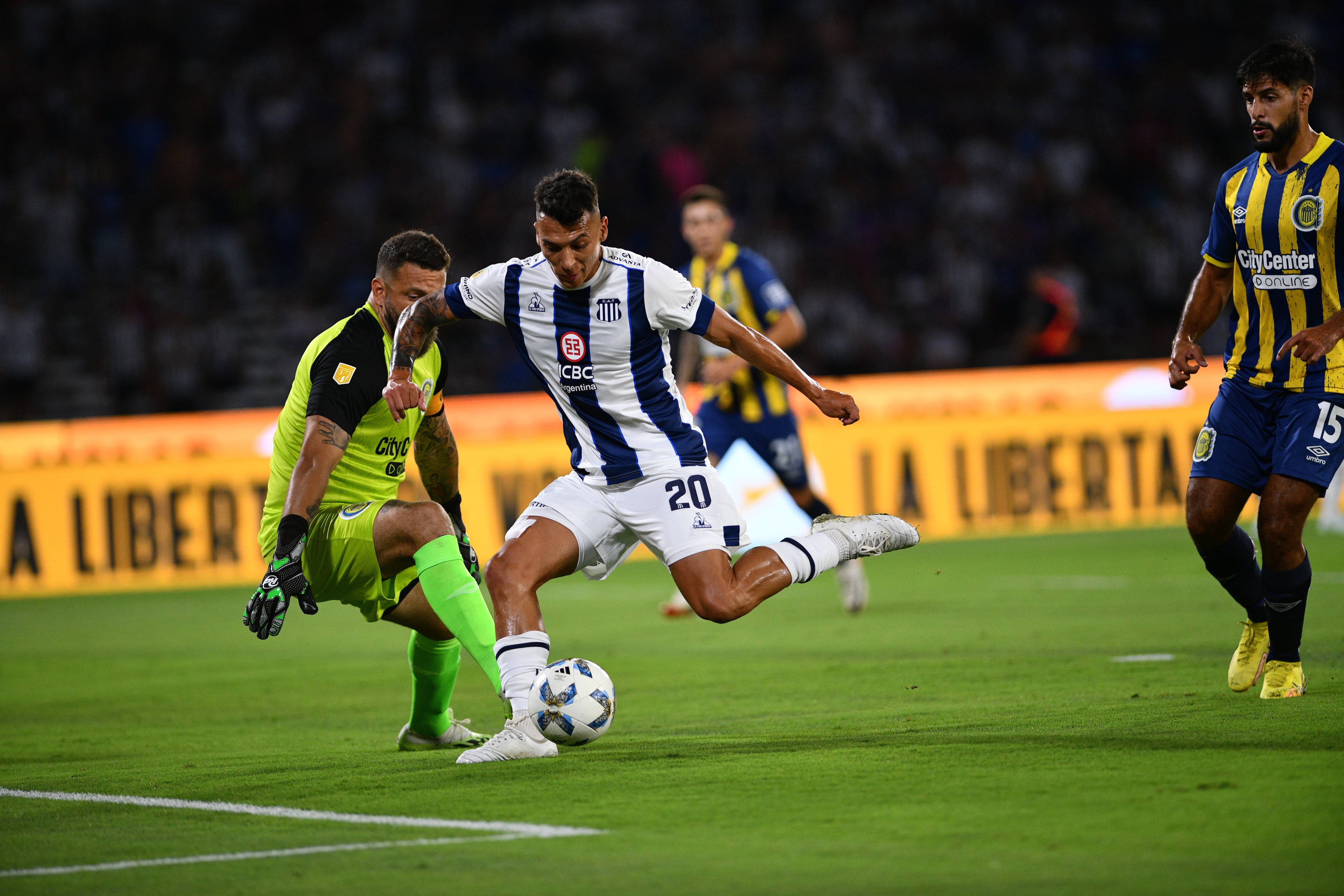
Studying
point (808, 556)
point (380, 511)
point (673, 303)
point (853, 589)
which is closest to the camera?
point (673, 303)

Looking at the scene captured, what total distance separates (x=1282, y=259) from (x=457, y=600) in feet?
10.4

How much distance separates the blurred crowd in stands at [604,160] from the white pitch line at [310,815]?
12527 millimetres

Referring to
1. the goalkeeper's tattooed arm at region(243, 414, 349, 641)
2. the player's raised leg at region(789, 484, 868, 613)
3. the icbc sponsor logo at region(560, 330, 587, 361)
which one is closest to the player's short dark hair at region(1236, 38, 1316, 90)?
the icbc sponsor logo at region(560, 330, 587, 361)

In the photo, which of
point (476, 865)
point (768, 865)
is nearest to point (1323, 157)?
point (768, 865)

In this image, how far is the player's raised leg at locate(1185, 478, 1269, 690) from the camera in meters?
6.25

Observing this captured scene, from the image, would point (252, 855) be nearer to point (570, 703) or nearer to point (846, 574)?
point (570, 703)

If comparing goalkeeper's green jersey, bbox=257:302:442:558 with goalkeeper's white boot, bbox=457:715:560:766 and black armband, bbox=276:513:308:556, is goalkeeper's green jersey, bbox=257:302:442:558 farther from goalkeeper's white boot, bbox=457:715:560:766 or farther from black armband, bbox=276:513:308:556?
goalkeeper's white boot, bbox=457:715:560:766

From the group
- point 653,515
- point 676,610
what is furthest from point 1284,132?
point 676,610

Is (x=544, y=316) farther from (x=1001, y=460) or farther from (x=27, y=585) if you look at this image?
(x=1001, y=460)

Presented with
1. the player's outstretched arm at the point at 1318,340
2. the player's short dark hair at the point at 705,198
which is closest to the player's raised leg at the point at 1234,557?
the player's outstretched arm at the point at 1318,340

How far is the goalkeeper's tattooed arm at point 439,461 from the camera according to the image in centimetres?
672

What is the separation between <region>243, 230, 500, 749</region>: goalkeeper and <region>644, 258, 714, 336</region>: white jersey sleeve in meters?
0.91

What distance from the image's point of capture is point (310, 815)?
4875 millimetres

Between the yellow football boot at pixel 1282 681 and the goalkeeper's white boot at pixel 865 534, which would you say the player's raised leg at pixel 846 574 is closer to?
the goalkeeper's white boot at pixel 865 534
